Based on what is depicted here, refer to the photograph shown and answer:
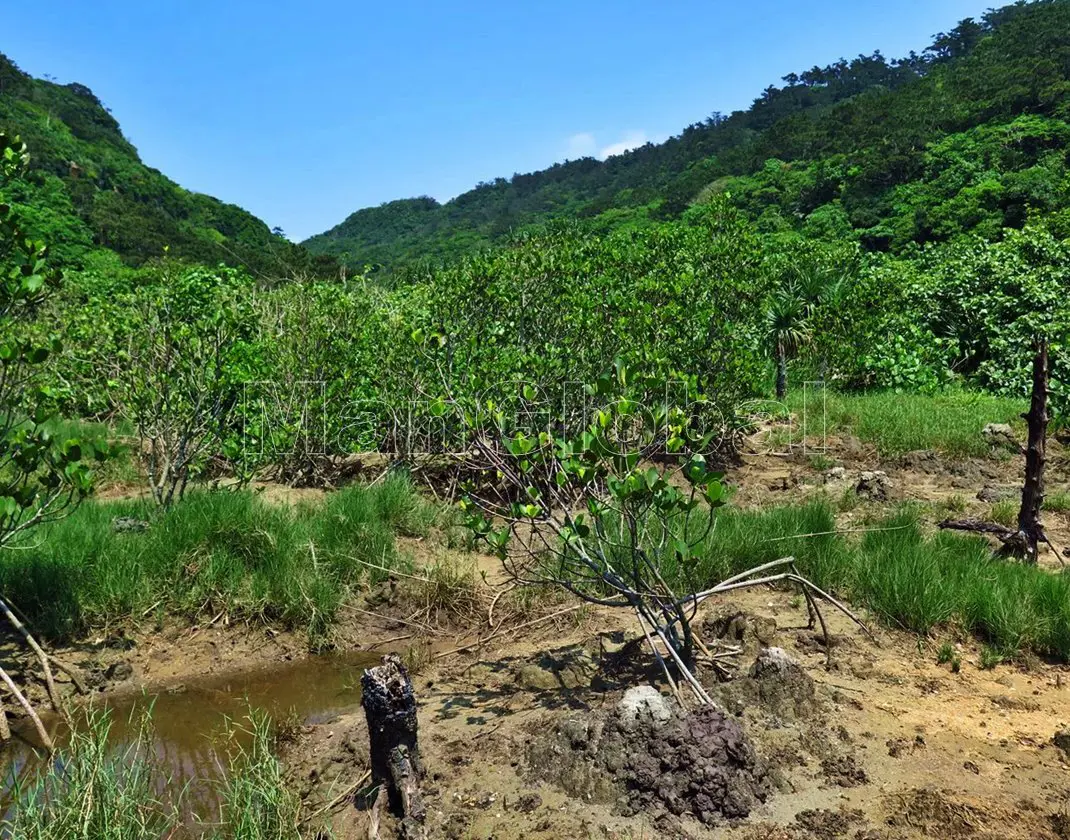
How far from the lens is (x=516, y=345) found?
911 cm

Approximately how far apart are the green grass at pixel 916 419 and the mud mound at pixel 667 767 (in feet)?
25.6

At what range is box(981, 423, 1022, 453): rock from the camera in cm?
999

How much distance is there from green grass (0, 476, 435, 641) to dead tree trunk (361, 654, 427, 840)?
7.73 feet

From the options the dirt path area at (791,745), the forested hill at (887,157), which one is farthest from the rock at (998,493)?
the forested hill at (887,157)

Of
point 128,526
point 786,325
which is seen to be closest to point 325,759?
point 128,526

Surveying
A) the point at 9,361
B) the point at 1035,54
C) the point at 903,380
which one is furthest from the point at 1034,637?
the point at 1035,54

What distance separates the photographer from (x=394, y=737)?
10.9 ft

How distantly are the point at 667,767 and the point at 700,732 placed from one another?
0.61 feet

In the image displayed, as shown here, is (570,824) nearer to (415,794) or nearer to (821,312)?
(415,794)

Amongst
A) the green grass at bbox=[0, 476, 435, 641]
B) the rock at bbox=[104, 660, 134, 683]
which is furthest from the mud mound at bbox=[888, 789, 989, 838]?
the rock at bbox=[104, 660, 134, 683]

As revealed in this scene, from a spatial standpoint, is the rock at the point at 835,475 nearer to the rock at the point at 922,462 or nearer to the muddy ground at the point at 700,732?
the rock at the point at 922,462

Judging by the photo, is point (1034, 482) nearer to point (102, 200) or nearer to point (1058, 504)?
point (1058, 504)

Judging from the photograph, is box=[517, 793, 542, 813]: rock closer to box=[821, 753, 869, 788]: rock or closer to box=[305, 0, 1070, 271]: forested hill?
box=[821, 753, 869, 788]: rock

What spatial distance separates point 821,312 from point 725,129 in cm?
6810
